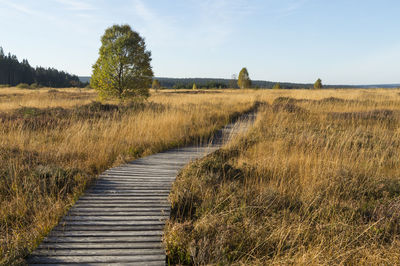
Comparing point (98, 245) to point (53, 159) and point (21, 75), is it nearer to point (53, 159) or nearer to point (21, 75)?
point (53, 159)

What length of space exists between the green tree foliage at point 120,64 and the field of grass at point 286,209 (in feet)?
31.1

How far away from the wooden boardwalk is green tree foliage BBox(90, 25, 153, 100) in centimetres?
1028

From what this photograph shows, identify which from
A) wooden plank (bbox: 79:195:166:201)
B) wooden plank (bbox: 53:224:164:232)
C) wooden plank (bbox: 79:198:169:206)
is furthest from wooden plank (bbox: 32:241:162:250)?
wooden plank (bbox: 79:195:166:201)

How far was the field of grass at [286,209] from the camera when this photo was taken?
2691mm

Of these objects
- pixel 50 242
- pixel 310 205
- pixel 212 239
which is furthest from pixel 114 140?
pixel 310 205

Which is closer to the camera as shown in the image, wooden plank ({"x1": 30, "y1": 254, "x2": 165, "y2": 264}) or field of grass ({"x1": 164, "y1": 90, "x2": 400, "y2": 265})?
wooden plank ({"x1": 30, "y1": 254, "x2": 165, "y2": 264})

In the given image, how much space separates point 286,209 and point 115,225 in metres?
2.44

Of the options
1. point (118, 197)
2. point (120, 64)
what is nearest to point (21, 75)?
point (120, 64)

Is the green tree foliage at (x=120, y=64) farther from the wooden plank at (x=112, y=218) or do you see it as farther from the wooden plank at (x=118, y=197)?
the wooden plank at (x=112, y=218)

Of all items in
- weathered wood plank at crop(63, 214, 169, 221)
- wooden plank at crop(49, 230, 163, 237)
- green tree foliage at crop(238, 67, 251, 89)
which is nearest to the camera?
wooden plank at crop(49, 230, 163, 237)

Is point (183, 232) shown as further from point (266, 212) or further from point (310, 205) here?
point (310, 205)

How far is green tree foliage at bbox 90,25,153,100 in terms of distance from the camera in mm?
13227

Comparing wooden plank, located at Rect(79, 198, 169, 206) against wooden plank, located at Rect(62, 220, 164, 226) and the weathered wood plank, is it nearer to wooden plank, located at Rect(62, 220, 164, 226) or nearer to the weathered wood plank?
the weathered wood plank

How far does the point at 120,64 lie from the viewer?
44.2ft
